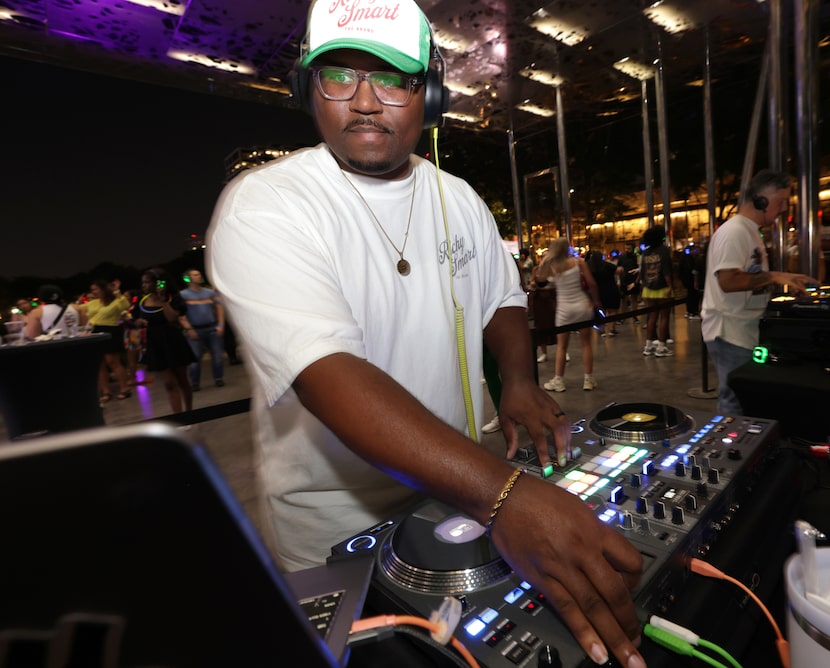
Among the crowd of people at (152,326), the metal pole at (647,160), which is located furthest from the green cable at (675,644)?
the metal pole at (647,160)

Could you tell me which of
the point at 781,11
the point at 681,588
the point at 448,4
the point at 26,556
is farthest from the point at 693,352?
the point at 26,556

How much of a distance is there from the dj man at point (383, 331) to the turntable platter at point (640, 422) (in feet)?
0.38

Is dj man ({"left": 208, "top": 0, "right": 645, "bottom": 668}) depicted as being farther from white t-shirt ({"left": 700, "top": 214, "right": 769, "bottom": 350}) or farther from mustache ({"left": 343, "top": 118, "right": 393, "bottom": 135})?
white t-shirt ({"left": 700, "top": 214, "right": 769, "bottom": 350})

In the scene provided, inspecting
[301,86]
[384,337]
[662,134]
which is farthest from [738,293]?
[662,134]

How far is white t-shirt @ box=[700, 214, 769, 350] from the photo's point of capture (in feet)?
9.14

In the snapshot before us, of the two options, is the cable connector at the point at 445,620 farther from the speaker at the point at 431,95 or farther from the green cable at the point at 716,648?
the speaker at the point at 431,95

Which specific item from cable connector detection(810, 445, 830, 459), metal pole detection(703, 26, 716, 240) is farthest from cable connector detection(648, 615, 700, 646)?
metal pole detection(703, 26, 716, 240)

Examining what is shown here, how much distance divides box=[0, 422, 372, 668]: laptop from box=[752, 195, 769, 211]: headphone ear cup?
11.2ft

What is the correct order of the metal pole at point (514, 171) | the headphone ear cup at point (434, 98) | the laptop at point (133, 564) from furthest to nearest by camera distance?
the metal pole at point (514, 171), the headphone ear cup at point (434, 98), the laptop at point (133, 564)

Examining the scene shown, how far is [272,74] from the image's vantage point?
6.58 metres

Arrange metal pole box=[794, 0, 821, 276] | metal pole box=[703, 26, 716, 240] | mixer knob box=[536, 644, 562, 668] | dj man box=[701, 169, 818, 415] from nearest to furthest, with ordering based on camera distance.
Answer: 1. mixer knob box=[536, 644, 562, 668]
2. dj man box=[701, 169, 818, 415]
3. metal pole box=[794, 0, 821, 276]
4. metal pole box=[703, 26, 716, 240]

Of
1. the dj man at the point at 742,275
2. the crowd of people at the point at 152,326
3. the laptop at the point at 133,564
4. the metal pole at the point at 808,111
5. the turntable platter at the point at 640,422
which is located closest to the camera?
the laptop at the point at 133,564

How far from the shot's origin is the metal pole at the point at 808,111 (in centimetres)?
363

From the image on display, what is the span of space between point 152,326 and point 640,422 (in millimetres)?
4771
